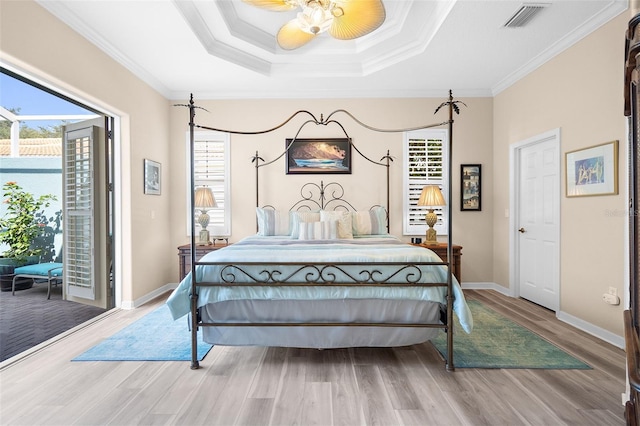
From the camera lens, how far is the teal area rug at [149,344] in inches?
103

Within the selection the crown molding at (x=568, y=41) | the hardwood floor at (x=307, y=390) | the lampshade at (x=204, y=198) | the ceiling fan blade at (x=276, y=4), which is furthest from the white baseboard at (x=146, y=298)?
the crown molding at (x=568, y=41)

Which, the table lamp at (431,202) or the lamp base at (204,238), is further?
the lamp base at (204,238)

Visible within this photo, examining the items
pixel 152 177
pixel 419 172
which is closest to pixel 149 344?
pixel 152 177

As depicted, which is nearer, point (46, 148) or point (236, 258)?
point (236, 258)

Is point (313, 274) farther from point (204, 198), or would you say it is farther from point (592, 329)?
point (592, 329)

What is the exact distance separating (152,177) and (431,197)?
388 cm

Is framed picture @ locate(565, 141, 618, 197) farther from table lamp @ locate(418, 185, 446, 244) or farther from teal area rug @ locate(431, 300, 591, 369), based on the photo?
teal area rug @ locate(431, 300, 591, 369)

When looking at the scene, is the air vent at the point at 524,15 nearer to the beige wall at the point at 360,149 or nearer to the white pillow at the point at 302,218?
the beige wall at the point at 360,149

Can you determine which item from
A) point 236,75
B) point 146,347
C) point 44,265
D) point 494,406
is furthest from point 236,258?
point 236,75

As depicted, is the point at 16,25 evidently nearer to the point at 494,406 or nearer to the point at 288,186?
the point at 288,186

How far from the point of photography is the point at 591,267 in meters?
3.13

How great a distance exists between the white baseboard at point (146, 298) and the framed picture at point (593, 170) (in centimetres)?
518

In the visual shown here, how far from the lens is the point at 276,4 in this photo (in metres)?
2.19

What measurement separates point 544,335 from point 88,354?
4140 millimetres
